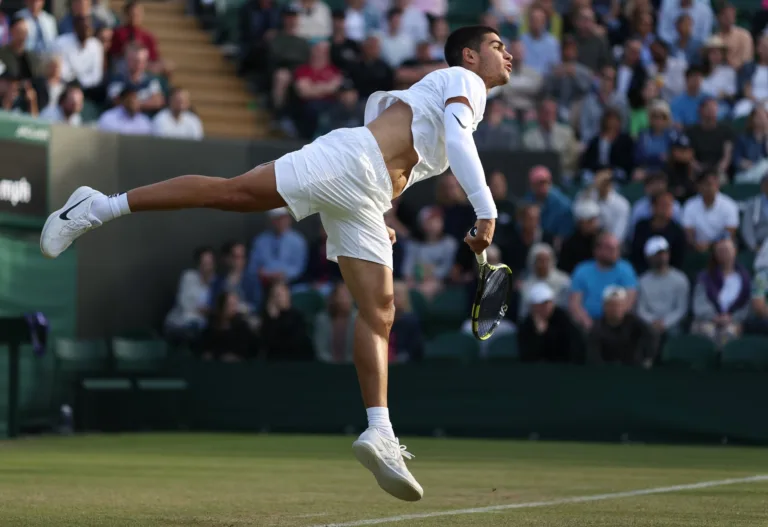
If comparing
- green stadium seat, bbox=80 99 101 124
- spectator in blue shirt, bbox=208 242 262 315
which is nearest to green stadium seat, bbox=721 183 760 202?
spectator in blue shirt, bbox=208 242 262 315

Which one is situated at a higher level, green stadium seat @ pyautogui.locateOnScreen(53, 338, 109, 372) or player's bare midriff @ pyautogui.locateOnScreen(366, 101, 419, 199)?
player's bare midriff @ pyautogui.locateOnScreen(366, 101, 419, 199)

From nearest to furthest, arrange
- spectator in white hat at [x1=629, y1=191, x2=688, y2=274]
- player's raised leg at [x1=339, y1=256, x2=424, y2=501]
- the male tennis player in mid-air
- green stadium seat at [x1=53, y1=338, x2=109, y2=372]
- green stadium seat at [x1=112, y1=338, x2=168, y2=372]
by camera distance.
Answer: the male tennis player in mid-air < player's raised leg at [x1=339, y1=256, x2=424, y2=501] < green stadium seat at [x1=53, y1=338, x2=109, y2=372] < spectator in white hat at [x1=629, y1=191, x2=688, y2=274] < green stadium seat at [x1=112, y1=338, x2=168, y2=372]

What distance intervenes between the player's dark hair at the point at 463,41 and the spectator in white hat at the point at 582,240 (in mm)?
8780

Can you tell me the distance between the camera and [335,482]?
9312 mm

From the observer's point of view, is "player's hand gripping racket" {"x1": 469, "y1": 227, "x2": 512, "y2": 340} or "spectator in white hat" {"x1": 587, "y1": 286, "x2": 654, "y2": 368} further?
"spectator in white hat" {"x1": 587, "y1": 286, "x2": 654, "y2": 368}

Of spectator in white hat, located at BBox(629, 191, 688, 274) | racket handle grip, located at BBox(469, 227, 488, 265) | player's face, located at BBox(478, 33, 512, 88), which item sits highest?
player's face, located at BBox(478, 33, 512, 88)

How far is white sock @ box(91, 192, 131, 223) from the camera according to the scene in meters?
7.11

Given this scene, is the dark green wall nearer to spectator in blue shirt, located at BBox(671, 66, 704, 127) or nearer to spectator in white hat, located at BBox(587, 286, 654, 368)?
spectator in white hat, located at BBox(587, 286, 654, 368)

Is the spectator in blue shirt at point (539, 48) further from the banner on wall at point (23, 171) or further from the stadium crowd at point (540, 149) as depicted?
the banner on wall at point (23, 171)

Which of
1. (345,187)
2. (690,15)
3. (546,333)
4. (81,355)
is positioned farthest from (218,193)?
(690,15)

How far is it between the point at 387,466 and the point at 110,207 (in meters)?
1.87

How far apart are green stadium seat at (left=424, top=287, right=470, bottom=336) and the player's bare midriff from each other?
8883 millimetres

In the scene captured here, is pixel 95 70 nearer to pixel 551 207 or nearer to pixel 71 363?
pixel 71 363

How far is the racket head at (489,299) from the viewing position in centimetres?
725
